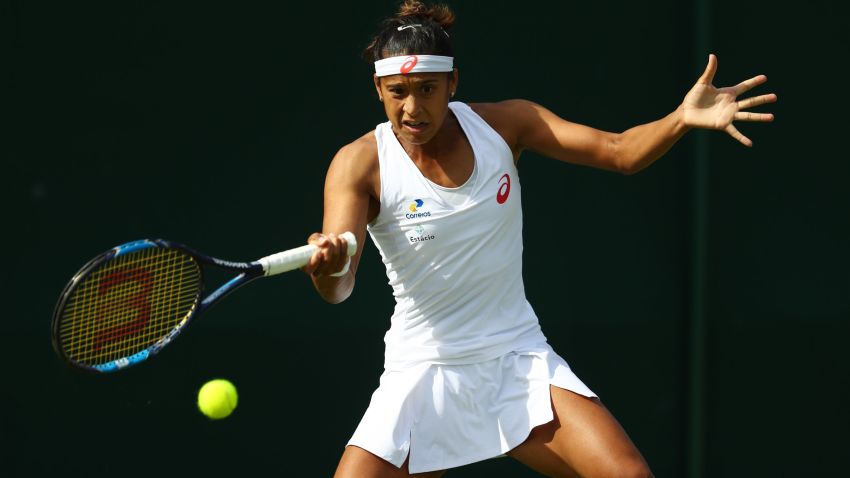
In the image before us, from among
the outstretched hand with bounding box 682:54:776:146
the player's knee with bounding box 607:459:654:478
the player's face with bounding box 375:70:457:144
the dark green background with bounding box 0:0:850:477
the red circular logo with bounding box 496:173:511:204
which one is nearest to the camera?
the player's knee with bounding box 607:459:654:478

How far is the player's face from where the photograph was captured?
11.6 ft

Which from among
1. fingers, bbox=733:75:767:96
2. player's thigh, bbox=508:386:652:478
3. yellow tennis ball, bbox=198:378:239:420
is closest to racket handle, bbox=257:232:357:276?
player's thigh, bbox=508:386:652:478

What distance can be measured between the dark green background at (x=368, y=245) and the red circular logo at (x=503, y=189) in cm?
114

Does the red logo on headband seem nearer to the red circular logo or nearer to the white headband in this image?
the white headband

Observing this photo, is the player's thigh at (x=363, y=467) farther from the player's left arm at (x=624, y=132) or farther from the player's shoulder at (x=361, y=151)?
the player's left arm at (x=624, y=132)

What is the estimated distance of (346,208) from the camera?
349 centimetres

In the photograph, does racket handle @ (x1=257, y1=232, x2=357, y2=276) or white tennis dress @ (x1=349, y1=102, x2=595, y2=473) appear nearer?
racket handle @ (x1=257, y1=232, x2=357, y2=276)

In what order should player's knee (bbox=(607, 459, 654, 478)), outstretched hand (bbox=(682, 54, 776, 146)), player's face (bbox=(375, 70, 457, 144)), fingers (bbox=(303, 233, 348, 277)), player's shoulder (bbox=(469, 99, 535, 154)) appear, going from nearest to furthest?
fingers (bbox=(303, 233, 348, 277)) → player's knee (bbox=(607, 459, 654, 478)) → outstretched hand (bbox=(682, 54, 776, 146)) → player's face (bbox=(375, 70, 457, 144)) → player's shoulder (bbox=(469, 99, 535, 154))

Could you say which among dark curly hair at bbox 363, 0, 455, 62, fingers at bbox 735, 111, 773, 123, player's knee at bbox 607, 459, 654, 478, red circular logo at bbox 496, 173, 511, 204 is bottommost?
player's knee at bbox 607, 459, 654, 478

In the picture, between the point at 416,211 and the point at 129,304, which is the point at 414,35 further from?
the point at 129,304

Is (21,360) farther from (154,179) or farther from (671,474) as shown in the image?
(671,474)

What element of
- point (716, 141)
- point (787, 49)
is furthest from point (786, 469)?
point (787, 49)

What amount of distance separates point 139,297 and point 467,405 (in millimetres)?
991

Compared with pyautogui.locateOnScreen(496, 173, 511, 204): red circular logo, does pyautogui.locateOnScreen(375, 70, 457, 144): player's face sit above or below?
above
